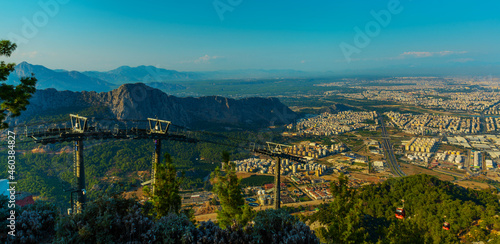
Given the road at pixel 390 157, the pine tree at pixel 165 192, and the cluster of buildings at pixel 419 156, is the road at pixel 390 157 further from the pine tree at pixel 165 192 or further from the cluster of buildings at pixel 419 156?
the pine tree at pixel 165 192

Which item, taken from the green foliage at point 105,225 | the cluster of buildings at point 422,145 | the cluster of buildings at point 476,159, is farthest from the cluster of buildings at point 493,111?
the green foliage at point 105,225

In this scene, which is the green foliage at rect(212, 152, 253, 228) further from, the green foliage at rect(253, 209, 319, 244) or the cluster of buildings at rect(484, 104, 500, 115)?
the cluster of buildings at rect(484, 104, 500, 115)

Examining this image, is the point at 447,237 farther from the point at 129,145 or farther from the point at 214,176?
the point at 129,145

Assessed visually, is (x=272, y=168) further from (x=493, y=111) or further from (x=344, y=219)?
(x=493, y=111)

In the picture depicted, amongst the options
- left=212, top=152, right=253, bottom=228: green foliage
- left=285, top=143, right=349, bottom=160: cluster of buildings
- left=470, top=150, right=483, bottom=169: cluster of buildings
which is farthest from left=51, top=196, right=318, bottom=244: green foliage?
left=470, top=150, right=483, bottom=169: cluster of buildings

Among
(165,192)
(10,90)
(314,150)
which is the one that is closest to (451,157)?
(314,150)

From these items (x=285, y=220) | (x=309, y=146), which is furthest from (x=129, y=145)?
(x=285, y=220)
